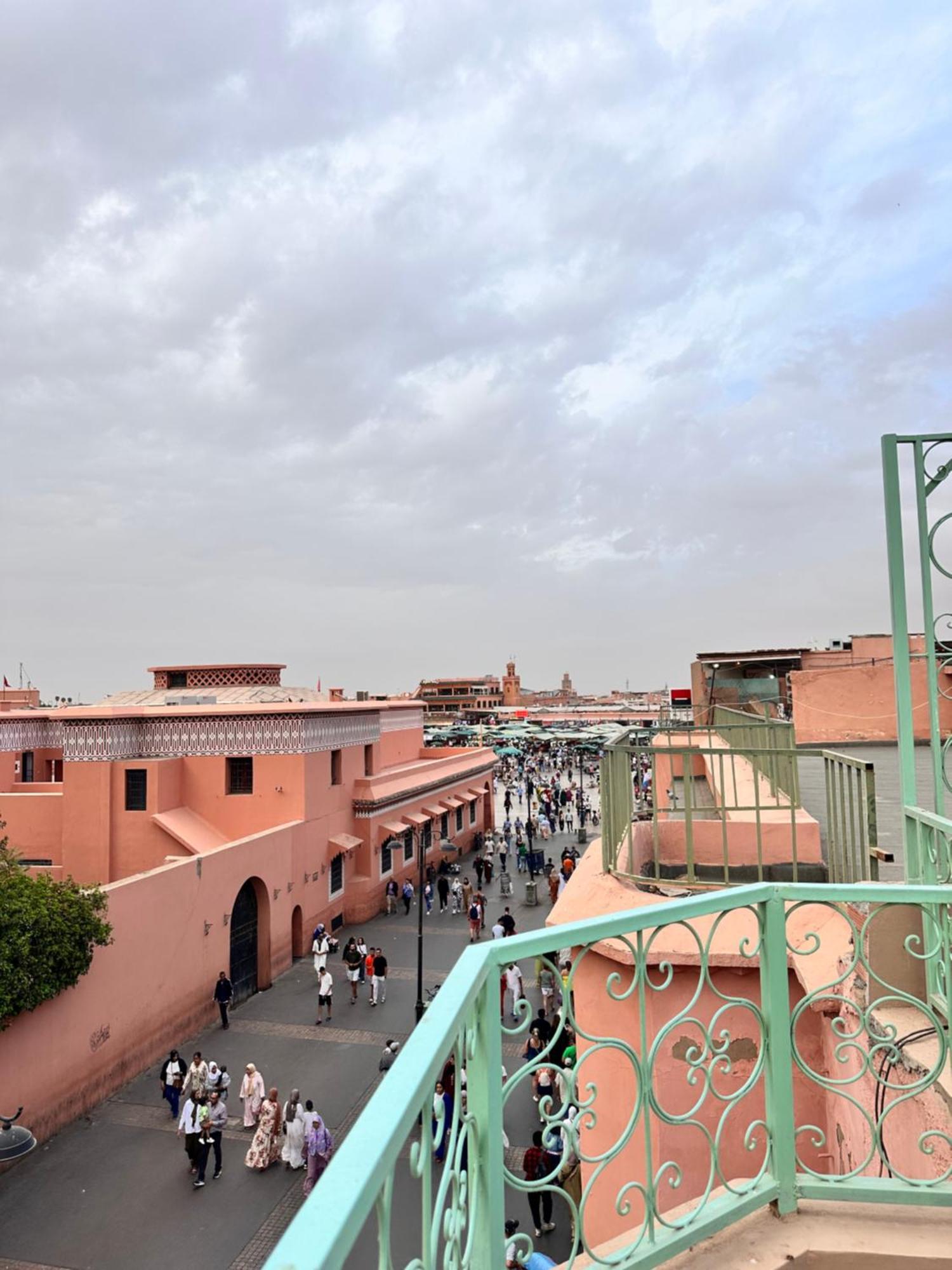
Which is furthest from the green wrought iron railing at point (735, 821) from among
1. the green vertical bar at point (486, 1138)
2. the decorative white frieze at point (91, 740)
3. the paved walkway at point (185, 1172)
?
the decorative white frieze at point (91, 740)

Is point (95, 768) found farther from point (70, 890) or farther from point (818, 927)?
point (818, 927)

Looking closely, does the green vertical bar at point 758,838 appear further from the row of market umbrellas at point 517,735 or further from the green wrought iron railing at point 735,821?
A: the row of market umbrellas at point 517,735

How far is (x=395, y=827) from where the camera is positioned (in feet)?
76.5

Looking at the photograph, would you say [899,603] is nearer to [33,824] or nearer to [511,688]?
[33,824]

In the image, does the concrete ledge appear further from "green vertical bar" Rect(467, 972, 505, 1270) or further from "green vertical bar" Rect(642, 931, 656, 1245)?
"green vertical bar" Rect(467, 972, 505, 1270)

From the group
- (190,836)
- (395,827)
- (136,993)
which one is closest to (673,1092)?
(136,993)

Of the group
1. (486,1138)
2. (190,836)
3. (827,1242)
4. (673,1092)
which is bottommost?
(190,836)

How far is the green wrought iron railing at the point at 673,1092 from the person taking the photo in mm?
1297

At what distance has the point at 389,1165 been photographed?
1086 mm

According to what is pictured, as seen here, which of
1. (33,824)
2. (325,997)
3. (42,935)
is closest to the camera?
(42,935)

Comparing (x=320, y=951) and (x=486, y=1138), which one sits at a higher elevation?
(x=486, y=1138)

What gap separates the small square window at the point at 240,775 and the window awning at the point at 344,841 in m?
2.72

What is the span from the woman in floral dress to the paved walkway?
0.13 m

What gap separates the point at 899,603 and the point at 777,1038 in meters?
1.89
